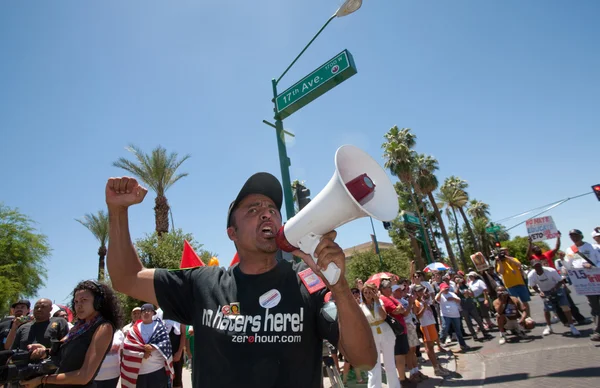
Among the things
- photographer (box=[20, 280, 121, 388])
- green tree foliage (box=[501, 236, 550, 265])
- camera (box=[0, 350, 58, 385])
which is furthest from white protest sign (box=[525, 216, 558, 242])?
green tree foliage (box=[501, 236, 550, 265])

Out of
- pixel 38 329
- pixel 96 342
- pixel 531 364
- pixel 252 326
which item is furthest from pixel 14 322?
pixel 531 364

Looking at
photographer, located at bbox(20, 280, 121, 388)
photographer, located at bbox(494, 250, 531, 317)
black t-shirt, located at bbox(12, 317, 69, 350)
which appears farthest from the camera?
photographer, located at bbox(494, 250, 531, 317)

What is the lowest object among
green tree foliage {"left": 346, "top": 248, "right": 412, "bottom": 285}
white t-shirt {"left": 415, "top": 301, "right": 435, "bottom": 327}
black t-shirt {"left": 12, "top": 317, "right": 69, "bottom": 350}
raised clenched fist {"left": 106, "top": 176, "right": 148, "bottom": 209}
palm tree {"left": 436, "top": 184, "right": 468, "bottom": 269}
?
white t-shirt {"left": 415, "top": 301, "right": 435, "bottom": 327}

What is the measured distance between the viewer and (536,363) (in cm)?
584

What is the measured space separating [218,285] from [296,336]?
54 cm

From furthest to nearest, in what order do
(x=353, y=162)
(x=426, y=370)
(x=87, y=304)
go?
1. (x=426, y=370)
2. (x=87, y=304)
3. (x=353, y=162)

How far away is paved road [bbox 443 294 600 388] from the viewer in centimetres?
494

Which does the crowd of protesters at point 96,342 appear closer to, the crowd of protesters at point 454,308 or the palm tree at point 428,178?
the crowd of protesters at point 454,308

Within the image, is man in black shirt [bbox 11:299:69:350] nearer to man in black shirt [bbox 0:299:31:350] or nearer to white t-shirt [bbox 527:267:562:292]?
man in black shirt [bbox 0:299:31:350]

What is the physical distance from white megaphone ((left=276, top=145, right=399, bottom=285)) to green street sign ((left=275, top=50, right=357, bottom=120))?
192 inches

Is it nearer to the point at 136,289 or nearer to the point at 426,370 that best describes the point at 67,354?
the point at 136,289

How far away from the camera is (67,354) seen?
294 cm

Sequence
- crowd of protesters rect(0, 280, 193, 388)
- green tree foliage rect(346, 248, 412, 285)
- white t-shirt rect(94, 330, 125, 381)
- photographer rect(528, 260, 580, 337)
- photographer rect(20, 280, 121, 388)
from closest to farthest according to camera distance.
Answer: photographer rect(20, 280, 121, 388) < crowd of protesters rect(0, 280, 193, 388) < white t-shirt rect(94, 330, 125, 381) < photographer rect(528, 260, 580, 337) < green tree foliage rect(346, 248, 412, 285)

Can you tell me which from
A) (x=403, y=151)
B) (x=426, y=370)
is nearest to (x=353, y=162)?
(x=426, y=370)
